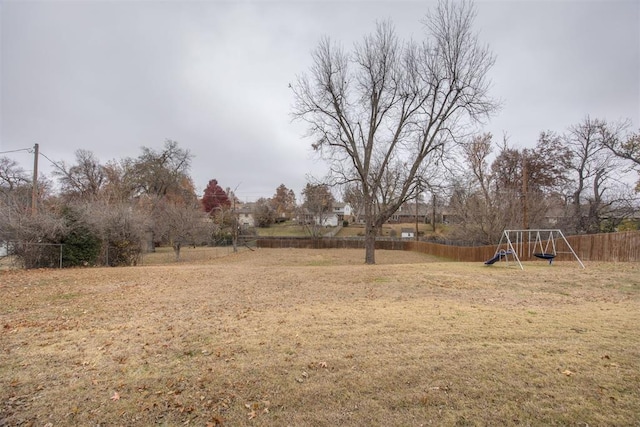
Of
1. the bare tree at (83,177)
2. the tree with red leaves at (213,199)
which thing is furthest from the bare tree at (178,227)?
the tree with red leaves at (213,199)

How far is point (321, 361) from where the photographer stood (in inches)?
159

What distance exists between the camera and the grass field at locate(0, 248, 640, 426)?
309 cm

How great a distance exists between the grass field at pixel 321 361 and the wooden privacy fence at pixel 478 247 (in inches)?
413

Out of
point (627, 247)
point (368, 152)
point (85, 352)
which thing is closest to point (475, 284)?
point (85, 352)

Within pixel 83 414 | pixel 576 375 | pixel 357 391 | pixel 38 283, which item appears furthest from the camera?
pixel 38 283

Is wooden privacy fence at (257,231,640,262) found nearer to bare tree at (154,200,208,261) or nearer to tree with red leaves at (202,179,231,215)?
bare tree at (154,200,208,261)

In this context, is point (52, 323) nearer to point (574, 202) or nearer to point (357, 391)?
point (357, 391)

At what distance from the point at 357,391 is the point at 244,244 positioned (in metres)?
42.3

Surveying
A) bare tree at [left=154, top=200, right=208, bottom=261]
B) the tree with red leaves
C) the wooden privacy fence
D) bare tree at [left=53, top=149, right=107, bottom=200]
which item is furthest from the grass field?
the tree with red leaves

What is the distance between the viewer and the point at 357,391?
3.37 metres

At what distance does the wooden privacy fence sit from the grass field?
34.4ft

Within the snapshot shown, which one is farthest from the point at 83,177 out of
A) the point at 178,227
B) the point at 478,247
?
the point at 478,247

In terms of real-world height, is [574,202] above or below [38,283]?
above

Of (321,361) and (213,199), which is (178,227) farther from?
(213,199)
